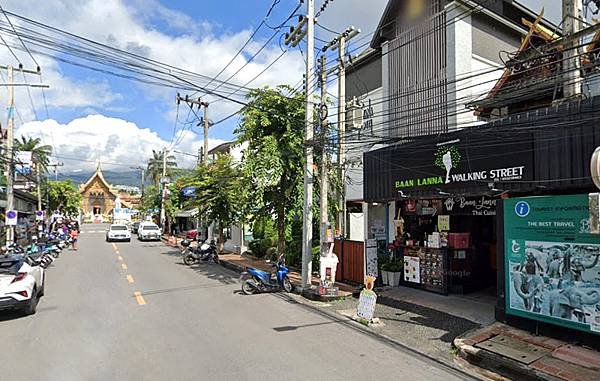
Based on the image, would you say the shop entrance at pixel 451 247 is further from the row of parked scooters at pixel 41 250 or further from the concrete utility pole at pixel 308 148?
the row of parked scooters at pixel 41 250

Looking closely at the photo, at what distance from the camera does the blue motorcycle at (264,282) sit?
41.8 ft

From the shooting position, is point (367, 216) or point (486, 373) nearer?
point (486, 373)

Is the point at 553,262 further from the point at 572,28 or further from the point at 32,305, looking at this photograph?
the point at 32,305

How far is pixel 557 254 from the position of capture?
7.17 metres

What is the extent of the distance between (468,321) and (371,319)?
2003 millimetres

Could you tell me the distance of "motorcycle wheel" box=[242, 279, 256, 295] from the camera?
41.6 feet

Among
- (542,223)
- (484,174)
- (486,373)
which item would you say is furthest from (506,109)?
(486,373)

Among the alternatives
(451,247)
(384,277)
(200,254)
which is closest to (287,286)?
(384,277)

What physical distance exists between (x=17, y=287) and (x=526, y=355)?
1000 cm

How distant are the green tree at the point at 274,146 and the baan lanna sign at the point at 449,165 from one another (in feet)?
9.46

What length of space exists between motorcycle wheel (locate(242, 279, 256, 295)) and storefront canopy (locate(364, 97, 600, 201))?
4573mm

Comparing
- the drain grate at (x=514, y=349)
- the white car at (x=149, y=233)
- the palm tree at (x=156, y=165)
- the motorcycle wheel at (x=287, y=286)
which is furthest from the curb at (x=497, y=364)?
the palm tree at (x=156, y=165)

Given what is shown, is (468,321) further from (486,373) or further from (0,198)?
(0,198)

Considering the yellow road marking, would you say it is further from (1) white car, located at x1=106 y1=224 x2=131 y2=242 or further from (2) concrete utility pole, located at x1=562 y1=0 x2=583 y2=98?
(1) white car, located at x1=106 y1=224 x2=131 y2=242
